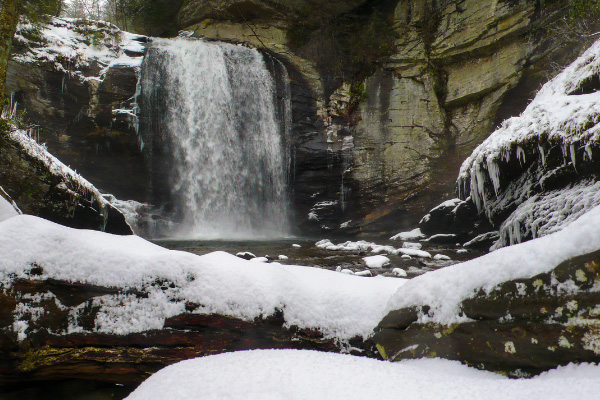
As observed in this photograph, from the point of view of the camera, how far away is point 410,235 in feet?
43.5

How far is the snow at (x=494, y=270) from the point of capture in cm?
169

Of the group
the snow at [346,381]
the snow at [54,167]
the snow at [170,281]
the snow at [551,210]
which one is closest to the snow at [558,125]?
the snow at [551,210]

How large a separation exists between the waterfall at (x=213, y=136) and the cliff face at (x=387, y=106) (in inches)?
47.8

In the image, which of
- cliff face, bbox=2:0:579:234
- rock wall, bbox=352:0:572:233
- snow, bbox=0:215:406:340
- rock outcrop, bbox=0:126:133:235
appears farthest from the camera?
rock wall, bbox=352:0:572:233

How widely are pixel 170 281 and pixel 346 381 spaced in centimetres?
149

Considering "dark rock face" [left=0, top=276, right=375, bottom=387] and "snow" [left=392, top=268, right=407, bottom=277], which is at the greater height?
"snow" [left=392, top=268, right=407, bottom=277]

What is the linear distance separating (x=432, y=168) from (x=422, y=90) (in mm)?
3395

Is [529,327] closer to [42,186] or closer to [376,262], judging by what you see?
[376,262]

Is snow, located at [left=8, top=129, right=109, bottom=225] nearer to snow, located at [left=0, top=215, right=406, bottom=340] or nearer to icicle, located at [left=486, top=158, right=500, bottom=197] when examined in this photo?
snow, located at [left=0, top=215, right=406, bottom=340]

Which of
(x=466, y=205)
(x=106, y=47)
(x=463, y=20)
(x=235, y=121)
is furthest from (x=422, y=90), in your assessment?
(x=106, y=47)

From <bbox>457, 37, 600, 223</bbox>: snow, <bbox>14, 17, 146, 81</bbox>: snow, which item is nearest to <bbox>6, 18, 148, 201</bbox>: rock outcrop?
<bbox>14, 17, 146, 81</bbox>: snow

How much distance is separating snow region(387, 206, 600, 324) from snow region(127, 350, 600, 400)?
0.35 metres

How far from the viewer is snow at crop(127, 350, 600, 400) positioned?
1.47m

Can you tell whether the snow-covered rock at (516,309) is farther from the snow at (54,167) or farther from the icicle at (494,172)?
the snow at (54,167)
